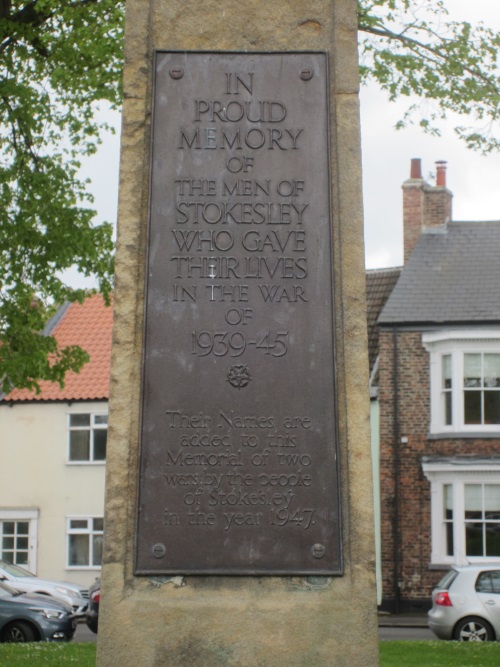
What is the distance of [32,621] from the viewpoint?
1817 centimetres

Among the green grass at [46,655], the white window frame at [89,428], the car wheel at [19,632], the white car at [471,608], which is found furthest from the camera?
the white window frame at [89,428]

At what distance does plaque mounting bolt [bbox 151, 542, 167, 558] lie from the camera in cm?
626

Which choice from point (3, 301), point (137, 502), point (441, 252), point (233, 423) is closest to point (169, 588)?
point (137, 502)

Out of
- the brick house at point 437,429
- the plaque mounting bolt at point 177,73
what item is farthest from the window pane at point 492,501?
the plaque mounting bolt at point 177,73

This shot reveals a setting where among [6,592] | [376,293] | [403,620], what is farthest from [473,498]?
[6,592]

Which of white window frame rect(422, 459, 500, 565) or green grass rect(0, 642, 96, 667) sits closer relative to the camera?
green grass rect(0, 642, 96, 667)

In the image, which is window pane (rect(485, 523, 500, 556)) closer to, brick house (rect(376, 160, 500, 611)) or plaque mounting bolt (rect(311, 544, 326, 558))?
brick house (rect(376, 160, 500, 611))

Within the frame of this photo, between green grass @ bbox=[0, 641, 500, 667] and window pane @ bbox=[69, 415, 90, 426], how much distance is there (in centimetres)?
1941

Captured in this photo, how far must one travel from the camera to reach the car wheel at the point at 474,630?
1972 cm

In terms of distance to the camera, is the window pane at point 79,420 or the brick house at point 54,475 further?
the window pane at point 79,420

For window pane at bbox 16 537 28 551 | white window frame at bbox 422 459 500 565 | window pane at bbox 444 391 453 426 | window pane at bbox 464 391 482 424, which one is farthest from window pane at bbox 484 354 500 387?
window pane at bbox 16 537 28 551

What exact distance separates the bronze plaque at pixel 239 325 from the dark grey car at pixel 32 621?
40.7 ft

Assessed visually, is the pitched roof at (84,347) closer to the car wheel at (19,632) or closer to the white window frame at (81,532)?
the white window frame at (81,532)

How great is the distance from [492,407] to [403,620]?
18.2 feet
